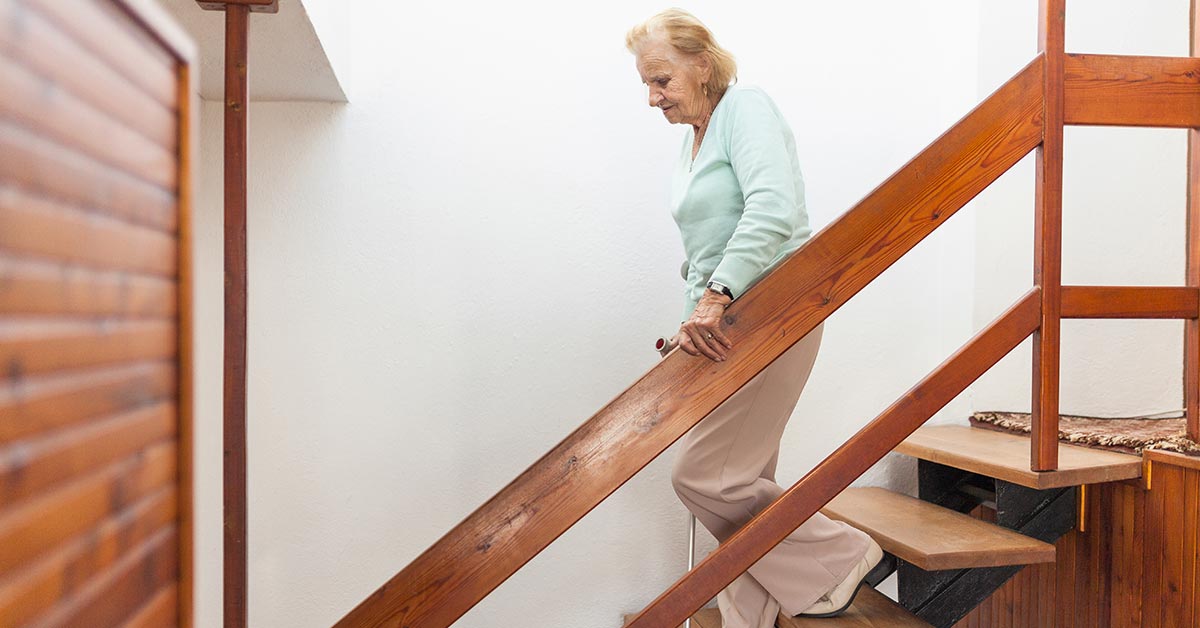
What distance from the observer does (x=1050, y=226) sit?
183cm

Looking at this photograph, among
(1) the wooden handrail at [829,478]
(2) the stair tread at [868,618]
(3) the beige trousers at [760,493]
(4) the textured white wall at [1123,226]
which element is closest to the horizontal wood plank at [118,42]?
(1) the wooden handrail at [829,478]

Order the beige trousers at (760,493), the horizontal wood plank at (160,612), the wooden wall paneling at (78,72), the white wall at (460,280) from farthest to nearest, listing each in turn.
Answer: the white wall at (460,280), the beige trousers at (760,493), the horizontal wood plank at (160,612), the wooden wall paneling at (78,72)


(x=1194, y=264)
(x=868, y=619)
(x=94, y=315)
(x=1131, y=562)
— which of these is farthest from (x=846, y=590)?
(x=94, y=315)

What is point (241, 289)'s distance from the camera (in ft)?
5.58

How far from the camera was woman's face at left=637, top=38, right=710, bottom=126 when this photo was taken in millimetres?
2059

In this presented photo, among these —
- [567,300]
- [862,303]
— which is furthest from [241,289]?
[862,303]

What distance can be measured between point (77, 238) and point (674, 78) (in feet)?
5.65

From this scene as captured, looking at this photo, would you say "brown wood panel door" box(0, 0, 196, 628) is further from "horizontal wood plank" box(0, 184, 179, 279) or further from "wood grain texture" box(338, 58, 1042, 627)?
"wood grain texture" box(338, 58, 1042, 627)

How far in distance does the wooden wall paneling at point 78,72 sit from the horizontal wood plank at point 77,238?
6 centimetres

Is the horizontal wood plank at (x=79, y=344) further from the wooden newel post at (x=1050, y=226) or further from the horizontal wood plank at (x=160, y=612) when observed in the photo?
the wooden newel post at (x=1050, y=226)

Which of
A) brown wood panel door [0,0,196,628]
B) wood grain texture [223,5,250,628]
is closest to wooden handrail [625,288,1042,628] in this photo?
wood grain texture [223,5,250,628]

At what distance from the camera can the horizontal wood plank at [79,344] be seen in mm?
433

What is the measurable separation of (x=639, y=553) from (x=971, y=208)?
4.79ft

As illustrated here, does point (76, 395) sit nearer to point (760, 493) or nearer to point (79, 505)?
point (79, 505)
